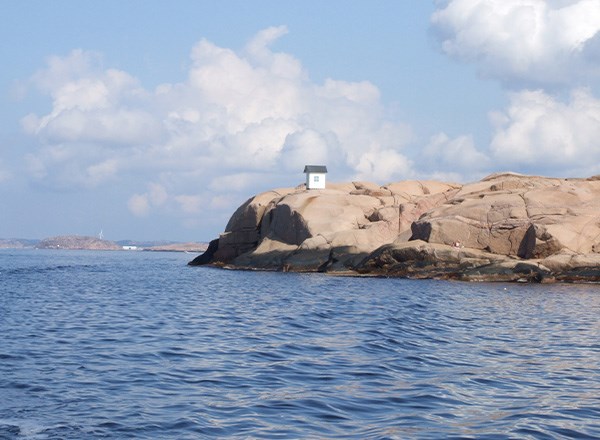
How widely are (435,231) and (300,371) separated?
36774 mm

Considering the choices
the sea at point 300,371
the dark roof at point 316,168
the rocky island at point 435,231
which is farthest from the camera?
the dark roof at point 316,168

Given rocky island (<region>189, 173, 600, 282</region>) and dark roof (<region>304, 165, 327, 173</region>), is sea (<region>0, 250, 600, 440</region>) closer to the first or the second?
rocky island (<region>189, 173, 600, 282</region>)

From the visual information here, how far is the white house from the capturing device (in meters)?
74.3

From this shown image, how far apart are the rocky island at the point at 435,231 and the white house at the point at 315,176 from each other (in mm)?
3100

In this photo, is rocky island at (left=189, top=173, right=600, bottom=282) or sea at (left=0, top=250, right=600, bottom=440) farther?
rocky island at (left=189, top=173, right=600, bottom=282)

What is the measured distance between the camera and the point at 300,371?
15.8m

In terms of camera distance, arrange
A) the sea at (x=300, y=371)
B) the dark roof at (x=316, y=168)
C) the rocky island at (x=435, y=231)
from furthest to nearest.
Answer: the dark roof at (x=316, y=168) < the rocky island at (x=435, y=231) < the sea at (x=300, y=371)

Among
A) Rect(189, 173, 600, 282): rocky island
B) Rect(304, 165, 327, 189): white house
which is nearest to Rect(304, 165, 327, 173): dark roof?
Rect(304, 165, 327, 189): white house

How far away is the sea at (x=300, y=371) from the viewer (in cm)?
1138

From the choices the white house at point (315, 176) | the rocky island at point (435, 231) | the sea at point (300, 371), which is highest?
the white house at point (315, 176)

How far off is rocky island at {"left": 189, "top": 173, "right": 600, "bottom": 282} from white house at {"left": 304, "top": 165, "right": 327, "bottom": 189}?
3100 millimetres

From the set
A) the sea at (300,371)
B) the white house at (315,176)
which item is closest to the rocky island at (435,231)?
the white house at (315,176)

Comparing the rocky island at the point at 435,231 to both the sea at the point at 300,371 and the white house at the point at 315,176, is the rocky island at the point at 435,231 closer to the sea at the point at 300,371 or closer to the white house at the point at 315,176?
the white house at the point at 315,176

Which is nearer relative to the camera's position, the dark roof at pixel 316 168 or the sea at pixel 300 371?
the sea at pixel 300 371
